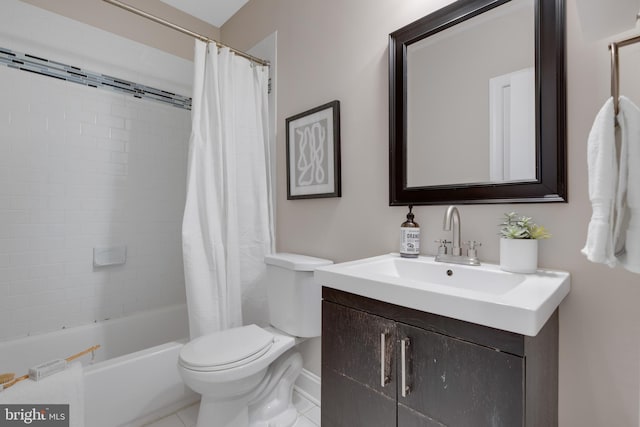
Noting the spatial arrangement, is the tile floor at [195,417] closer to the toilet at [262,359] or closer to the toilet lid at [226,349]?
the toilet at [262,359]

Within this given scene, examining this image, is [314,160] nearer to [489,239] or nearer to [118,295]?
[489,239]

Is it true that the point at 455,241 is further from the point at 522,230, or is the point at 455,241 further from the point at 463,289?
the point at 463,289

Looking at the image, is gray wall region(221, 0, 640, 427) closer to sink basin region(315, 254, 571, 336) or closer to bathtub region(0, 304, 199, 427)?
sink basin region(315, 254, 571, 336)

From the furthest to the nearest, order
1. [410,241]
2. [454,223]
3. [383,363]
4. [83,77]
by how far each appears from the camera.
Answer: [83,77], [410,241], [454,223], [383,363]

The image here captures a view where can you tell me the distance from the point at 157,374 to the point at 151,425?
259 millimetres

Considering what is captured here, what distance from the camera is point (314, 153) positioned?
71.0 inches

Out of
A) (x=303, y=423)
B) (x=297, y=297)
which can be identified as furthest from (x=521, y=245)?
(x=303, y=423)

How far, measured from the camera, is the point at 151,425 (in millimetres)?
1582

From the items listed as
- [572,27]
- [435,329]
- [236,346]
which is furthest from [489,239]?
[236,346]

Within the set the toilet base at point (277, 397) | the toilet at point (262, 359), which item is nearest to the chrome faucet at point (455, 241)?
the toilet at point (262, 359)

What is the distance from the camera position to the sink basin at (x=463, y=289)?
26.2 inches

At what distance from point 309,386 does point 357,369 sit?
1.01m

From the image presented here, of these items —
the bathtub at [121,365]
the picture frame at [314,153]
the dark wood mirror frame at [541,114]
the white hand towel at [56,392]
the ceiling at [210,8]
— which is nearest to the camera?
the dark wood mirror frame at [541,114]

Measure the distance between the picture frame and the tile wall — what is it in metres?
1.15
